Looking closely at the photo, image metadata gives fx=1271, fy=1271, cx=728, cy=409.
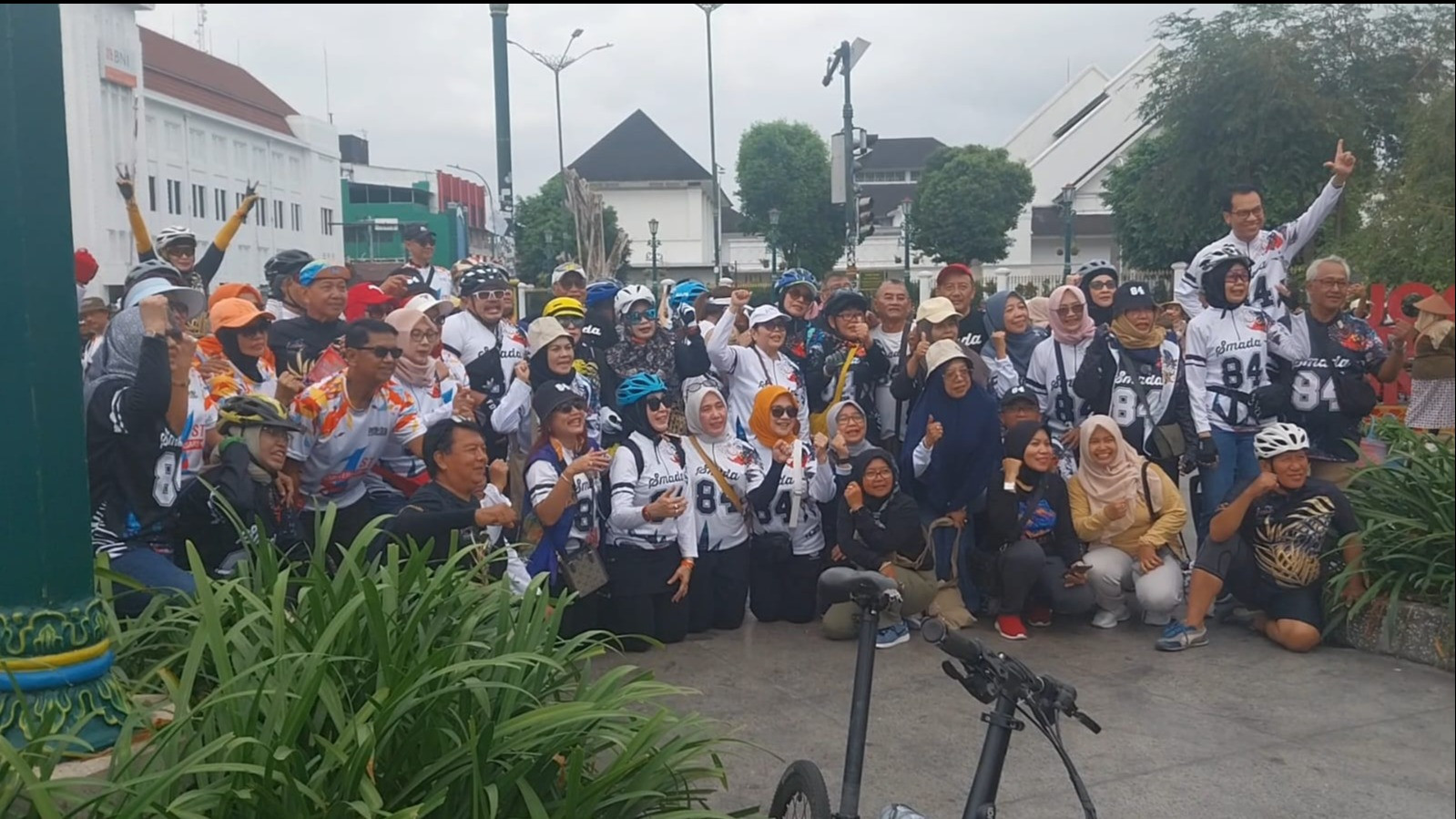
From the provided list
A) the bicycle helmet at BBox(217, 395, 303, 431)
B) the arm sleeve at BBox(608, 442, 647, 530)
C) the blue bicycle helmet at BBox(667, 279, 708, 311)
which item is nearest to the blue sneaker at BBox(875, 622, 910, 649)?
the arm sleeve at BBox(608, 442, 647, 530)

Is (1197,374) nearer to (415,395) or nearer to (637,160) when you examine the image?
(637,160)

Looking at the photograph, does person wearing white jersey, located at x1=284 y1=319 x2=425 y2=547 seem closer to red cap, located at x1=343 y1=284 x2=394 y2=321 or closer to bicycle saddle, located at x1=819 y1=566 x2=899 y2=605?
red cap, located at x1=343 y1=284 x2=394 y2=321

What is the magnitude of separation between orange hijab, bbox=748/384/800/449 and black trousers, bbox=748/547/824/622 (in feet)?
1.86

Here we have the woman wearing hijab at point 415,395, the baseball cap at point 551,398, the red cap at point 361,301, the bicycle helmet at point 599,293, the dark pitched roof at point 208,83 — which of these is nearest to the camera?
the dark pitched roof at point 208,83

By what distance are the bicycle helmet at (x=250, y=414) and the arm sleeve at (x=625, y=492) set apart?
1615 mm

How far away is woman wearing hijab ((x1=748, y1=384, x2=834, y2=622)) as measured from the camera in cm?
621

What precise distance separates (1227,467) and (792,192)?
252 cm

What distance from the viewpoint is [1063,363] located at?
6.46 meters

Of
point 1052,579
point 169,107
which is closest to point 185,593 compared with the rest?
point 1052,579

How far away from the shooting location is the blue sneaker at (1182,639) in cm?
552

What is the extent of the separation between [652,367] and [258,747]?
4211 millimetres

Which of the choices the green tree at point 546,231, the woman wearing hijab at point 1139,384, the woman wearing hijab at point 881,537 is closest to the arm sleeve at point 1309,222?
the woman wearing hijab at point 1139,384

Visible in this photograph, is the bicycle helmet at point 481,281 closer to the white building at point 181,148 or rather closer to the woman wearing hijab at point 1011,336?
the white building at point 181,148

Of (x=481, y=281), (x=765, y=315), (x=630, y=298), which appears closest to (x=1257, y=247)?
(x=765, y=315)
